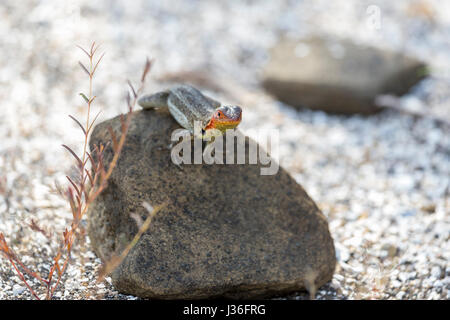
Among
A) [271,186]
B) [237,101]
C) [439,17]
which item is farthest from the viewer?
[439,17]

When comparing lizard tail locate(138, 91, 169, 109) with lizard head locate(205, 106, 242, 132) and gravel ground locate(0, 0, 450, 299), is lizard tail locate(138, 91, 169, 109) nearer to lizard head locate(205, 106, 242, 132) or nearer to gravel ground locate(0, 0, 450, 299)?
lizard head locate(205, 106, 242, 132)

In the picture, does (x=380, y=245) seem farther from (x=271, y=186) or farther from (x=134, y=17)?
(x=134, y=17)

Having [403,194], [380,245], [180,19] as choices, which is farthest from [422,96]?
[180,19]

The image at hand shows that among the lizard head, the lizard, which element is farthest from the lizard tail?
the lizard head

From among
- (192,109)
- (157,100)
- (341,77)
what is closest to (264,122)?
(341,77)

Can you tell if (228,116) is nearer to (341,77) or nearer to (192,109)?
(192,109)

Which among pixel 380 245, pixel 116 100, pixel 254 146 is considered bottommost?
Result: pixel 380 245

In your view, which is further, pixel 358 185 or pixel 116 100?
pixel 116 100
